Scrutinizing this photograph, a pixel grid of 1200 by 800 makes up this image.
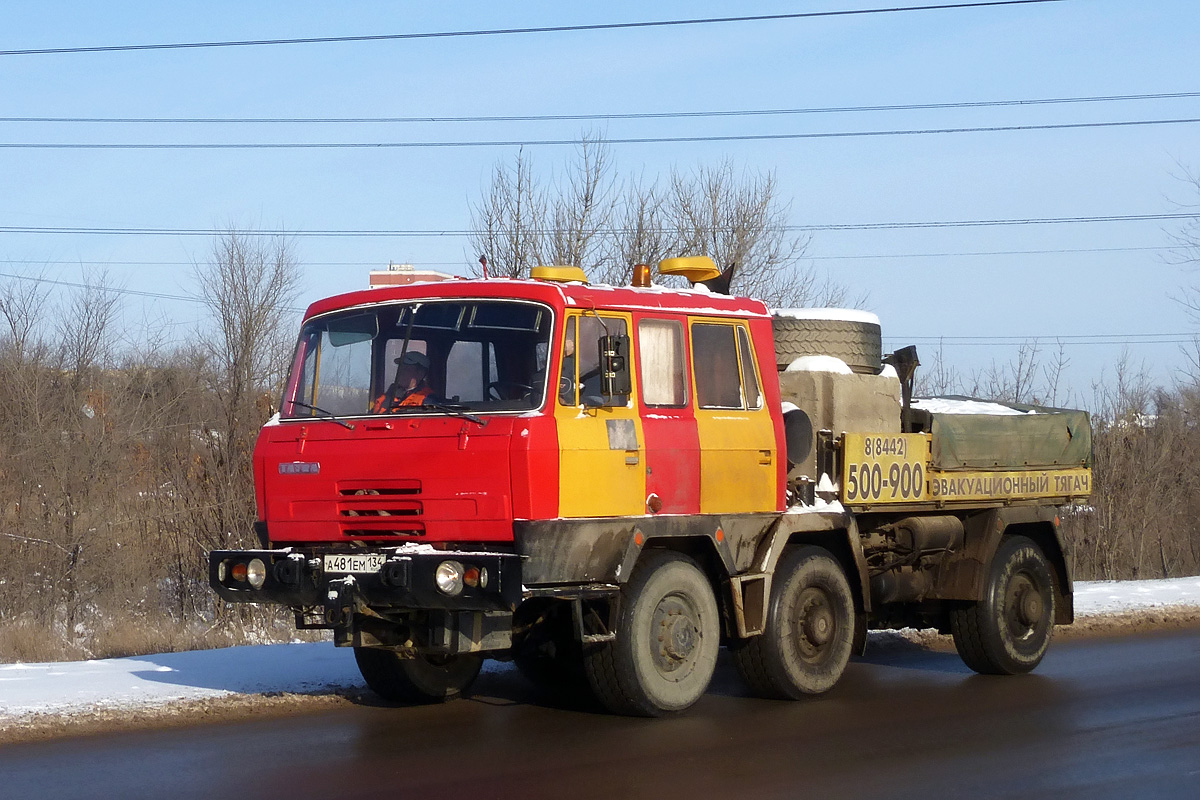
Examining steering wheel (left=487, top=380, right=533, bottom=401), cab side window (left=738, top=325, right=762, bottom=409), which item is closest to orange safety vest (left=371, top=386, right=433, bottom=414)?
→ steering wheel (left=487, top=380, right=533, bottom=401)

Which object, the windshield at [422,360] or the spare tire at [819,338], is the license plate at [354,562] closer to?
the windshield at [422,360]

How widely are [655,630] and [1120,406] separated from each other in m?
24.2

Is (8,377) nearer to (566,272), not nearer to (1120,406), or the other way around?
(566,272)

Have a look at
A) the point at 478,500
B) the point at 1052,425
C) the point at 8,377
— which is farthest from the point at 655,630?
the point at 8,377

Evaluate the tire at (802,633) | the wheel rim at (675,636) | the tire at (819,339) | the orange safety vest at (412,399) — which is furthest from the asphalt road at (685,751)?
the tire at (819,339)

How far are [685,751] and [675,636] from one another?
1.10 meters

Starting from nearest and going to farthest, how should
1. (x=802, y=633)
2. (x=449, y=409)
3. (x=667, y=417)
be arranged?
(x=449, y=409) → (x=667, y=417) → (x=802, y=633)

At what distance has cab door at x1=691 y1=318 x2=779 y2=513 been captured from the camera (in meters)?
8.97

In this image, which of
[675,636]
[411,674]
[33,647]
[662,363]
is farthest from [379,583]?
[33,647]

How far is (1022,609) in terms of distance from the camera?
11.6 m

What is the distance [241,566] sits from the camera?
8516mm

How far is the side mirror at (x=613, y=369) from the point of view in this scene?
8141mm

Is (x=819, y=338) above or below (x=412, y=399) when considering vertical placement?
above

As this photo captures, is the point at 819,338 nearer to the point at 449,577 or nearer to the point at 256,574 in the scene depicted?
the point at 449,577
